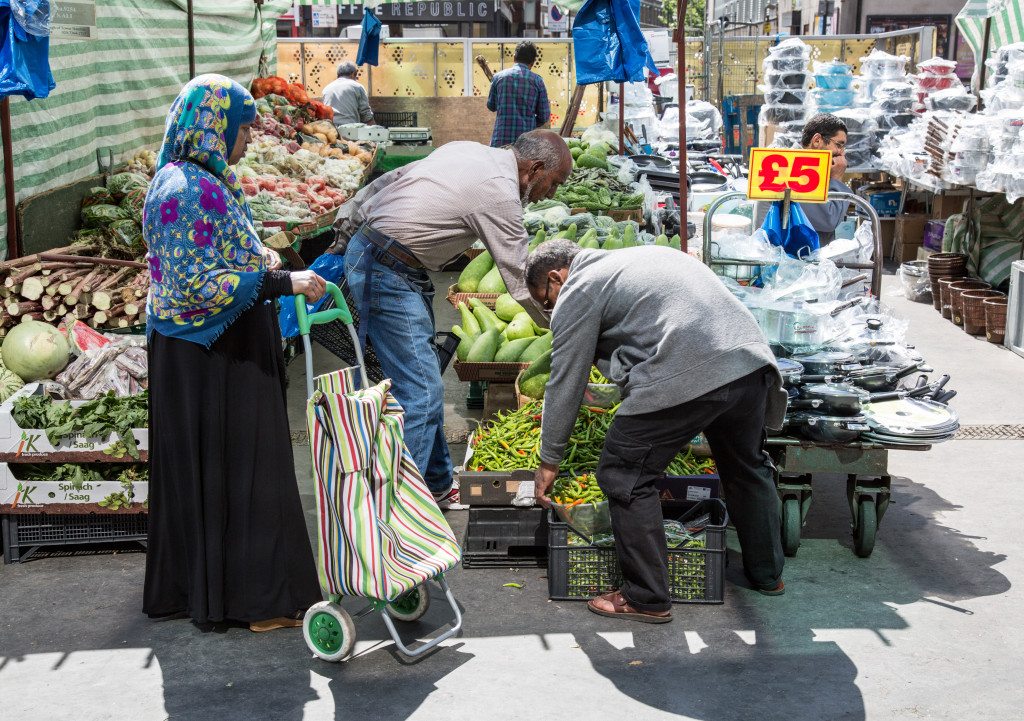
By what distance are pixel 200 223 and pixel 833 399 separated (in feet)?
9.17

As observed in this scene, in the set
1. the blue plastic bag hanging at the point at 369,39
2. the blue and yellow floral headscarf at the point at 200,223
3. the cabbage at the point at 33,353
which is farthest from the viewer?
the blue plastic bag hanging at the point at 369,39

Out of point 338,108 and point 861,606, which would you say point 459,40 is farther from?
point 861,606

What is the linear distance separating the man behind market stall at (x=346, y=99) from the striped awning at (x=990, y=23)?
7.75m

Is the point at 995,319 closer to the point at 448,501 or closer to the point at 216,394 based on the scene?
the point at 448,501

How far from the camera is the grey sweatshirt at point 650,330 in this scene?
163 inches

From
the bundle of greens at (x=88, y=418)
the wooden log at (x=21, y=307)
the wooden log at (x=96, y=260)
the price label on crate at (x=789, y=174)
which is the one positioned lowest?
the bundle of greens at (x=88, y=418)

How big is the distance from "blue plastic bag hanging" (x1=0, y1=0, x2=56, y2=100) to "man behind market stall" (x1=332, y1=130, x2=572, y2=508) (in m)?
2.08

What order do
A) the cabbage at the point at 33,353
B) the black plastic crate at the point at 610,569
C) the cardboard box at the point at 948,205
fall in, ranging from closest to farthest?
the black plastic crate at the point at 610,569
the cabbage at the point at 33,353
the cardboard box at the point at 948,205

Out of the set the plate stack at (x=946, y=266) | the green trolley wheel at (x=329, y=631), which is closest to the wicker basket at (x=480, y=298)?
the green trolley wheel at (x=329, y=631)

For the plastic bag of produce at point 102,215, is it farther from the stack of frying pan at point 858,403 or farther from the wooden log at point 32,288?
the stack of frying pan at point 858,403

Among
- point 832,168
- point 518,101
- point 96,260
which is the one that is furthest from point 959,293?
point 96,260

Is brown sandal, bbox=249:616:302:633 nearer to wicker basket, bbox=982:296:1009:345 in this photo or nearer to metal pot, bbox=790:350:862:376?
metal pot, bbox=790:350:862:376

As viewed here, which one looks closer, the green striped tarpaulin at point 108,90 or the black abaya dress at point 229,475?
the black abaya dress at point 229,475

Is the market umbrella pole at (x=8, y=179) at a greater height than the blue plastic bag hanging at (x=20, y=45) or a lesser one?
lesser
